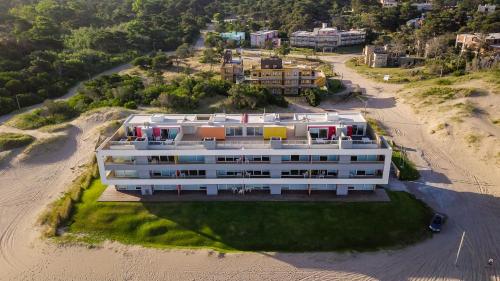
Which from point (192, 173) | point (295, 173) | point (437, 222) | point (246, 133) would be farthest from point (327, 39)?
point (192, 173)

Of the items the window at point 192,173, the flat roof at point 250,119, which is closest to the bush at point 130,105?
the flat roof at point 250,119

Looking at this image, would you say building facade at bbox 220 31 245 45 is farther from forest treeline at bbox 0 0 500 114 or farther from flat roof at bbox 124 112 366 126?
flat roof at bbox 124 112 366 126

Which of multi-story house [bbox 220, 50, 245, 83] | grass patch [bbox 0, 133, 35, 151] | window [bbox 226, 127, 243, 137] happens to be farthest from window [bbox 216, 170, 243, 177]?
multi-story house [bbox 220, 50, 245, 83]

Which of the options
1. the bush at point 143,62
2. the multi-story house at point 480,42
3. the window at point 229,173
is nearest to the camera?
the window at point 229,173

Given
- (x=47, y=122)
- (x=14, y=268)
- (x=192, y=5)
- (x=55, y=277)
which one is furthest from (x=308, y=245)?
(x=192, y=5)

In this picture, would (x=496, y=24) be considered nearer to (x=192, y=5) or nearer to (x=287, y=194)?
(x=287, y=194)

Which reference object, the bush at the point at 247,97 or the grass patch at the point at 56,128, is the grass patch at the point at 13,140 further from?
the bush at the point at 247,97
